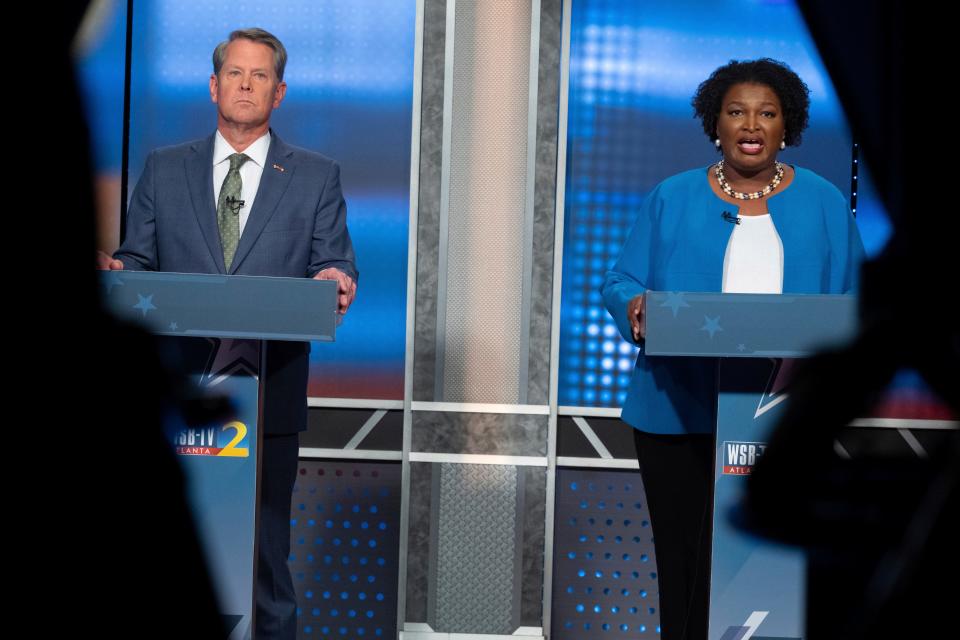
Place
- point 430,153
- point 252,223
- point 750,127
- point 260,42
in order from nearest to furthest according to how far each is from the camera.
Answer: point 750,127 < point 252,223 < point 260,42 < point 430,153

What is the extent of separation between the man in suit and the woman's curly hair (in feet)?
3.74

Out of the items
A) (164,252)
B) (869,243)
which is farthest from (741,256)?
(164,252)

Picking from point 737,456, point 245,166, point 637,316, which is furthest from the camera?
point 245,166

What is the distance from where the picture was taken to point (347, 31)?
3.93 metres

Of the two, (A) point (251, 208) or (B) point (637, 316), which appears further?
(A) point (251, 208)

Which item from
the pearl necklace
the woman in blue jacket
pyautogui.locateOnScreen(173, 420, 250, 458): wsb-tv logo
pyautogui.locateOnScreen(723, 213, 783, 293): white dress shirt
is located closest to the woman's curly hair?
the woman in blue jacket

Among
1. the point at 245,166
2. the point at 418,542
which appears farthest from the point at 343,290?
A: the point at 418,542

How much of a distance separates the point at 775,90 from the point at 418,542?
1959mm

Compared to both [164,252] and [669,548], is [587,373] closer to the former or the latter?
[669,548]

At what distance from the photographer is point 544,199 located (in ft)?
Answer: 12.8

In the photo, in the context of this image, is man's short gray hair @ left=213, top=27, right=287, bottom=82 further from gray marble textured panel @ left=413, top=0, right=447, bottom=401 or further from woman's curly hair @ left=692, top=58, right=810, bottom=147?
woman's curly hair @ left=692, top=58, right=810, bottom=147

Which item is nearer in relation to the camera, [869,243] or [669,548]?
[669,548]

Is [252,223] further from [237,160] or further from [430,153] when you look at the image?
[430,153]

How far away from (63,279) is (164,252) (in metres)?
2.79
